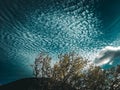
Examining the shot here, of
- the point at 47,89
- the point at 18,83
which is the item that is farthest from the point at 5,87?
the point at 47,89

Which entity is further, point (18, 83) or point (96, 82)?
point (18, 83)

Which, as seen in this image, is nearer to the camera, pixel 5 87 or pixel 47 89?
pixel 47 89

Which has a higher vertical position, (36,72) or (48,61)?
(48,61)

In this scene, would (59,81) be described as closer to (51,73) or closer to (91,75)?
(51,73)

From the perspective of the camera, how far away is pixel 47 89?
4203 centimetres

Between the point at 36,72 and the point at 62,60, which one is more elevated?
the point at 62,60

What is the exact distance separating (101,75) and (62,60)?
12158mm

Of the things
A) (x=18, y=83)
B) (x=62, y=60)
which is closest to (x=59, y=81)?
(x=62, y=60)

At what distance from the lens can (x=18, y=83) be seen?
106 m

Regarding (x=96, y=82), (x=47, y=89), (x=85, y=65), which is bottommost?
(x=47, y=89)

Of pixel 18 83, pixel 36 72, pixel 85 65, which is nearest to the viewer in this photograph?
pixel 36 72

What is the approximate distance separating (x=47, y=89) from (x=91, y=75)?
12.4 meters

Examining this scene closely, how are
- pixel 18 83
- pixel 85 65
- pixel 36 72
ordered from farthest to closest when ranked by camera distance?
pixel 18 83 → pixel 85 65 → pixel 36 72

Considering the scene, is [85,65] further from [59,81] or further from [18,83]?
[18,83]
